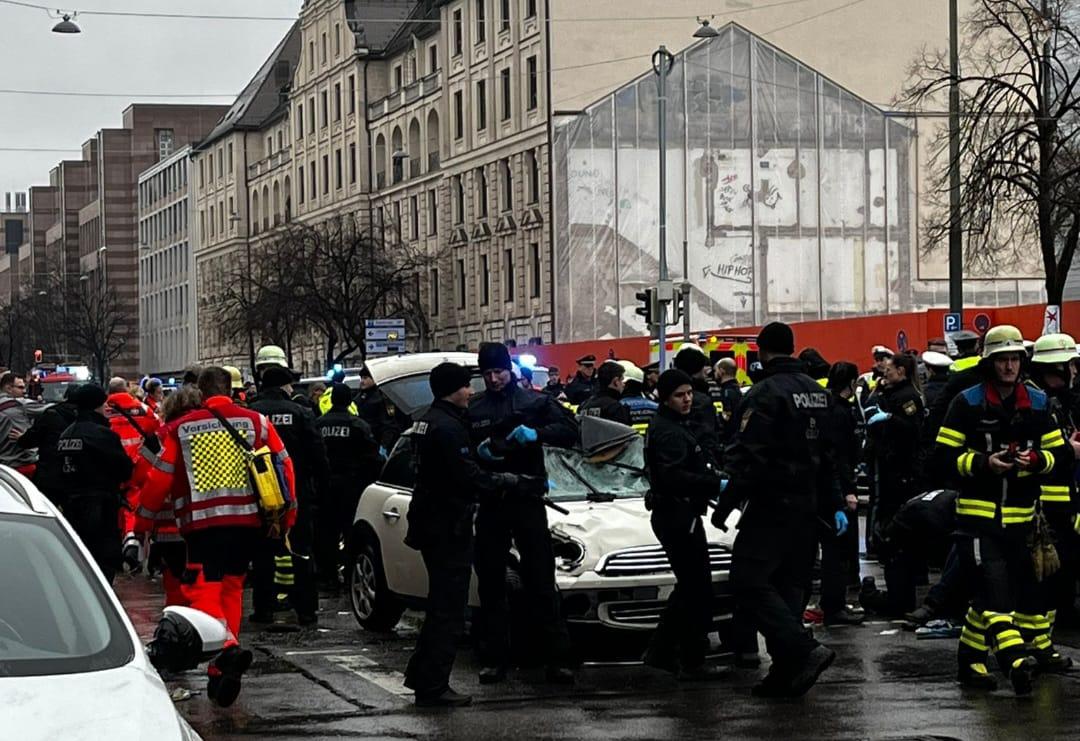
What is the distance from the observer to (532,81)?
64.6m

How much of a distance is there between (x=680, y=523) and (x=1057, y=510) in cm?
212

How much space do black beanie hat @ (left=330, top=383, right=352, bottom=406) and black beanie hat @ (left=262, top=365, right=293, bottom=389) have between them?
2250 millimetres

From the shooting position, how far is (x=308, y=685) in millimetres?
11086

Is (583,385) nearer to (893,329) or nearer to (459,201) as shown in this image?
(893,329)

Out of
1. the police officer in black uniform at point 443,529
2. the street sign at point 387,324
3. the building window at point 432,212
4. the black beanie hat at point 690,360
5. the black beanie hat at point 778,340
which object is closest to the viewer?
the police officer in black uniform at point 443,529

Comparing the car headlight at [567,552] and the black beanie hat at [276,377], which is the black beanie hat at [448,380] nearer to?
the car headlight at [567,552]

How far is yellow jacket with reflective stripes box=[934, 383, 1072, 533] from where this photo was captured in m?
10.1

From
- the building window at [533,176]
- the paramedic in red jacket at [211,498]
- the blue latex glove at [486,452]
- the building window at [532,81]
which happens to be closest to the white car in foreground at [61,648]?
the paramedic in red jacket at [211,498]

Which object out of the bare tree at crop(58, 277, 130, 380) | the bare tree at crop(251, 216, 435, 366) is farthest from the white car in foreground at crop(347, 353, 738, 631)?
the bare tree at crop(58, 277, 130, 380)

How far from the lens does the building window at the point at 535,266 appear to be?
213ft

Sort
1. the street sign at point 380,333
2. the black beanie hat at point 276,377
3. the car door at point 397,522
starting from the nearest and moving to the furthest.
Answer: the car door at point 397,522
the black beanie hat at point 276,377
the street sign at point 380,333

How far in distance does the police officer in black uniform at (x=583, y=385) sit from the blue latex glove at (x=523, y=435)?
Answer: 36.7ft

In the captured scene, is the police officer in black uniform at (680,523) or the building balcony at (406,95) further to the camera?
the building balcony at (406,95)

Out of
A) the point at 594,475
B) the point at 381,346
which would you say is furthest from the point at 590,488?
the point at 381,346
